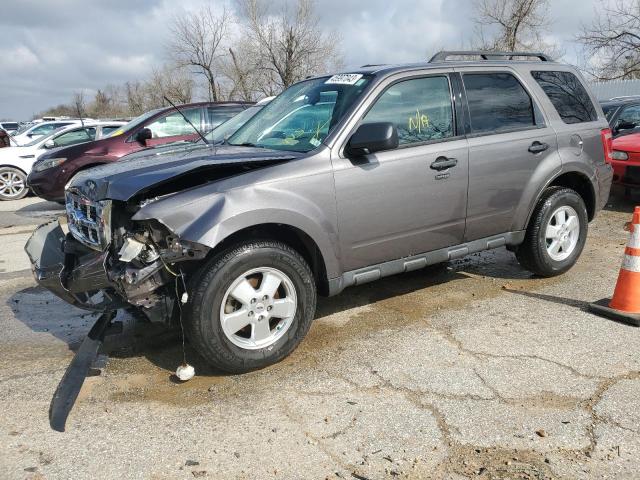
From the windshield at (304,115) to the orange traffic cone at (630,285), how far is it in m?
2.37

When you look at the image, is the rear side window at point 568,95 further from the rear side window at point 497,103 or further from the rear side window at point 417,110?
the rear side window at point 417,110

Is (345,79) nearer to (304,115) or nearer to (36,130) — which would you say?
(304,115)

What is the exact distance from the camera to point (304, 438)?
9.09 ft

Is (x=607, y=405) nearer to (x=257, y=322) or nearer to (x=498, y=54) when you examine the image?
(x=257, y=322)

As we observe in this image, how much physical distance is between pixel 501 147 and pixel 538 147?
18.1 inches

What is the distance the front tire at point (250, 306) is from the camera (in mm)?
3180

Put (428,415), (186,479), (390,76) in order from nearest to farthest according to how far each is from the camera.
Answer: (186,479)
(428,415)
(390,76)

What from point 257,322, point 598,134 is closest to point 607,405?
point 257,322

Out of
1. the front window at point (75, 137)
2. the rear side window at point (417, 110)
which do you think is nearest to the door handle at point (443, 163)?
the rear side window at point (417, 110)

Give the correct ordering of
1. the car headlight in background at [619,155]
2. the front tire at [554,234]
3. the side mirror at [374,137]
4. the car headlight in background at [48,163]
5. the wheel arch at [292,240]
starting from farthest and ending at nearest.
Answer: the car headlight in background at [48,163] → the car headlight in background at [619,155] → the front tire at [554,234] → the side mirror at [374,137] → the wheel arch at [292,240]

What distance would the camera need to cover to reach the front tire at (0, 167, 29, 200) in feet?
39.5

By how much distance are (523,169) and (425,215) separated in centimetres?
116

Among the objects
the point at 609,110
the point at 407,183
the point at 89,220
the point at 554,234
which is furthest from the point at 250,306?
the point at 609,110

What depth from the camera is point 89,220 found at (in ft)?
11.2
